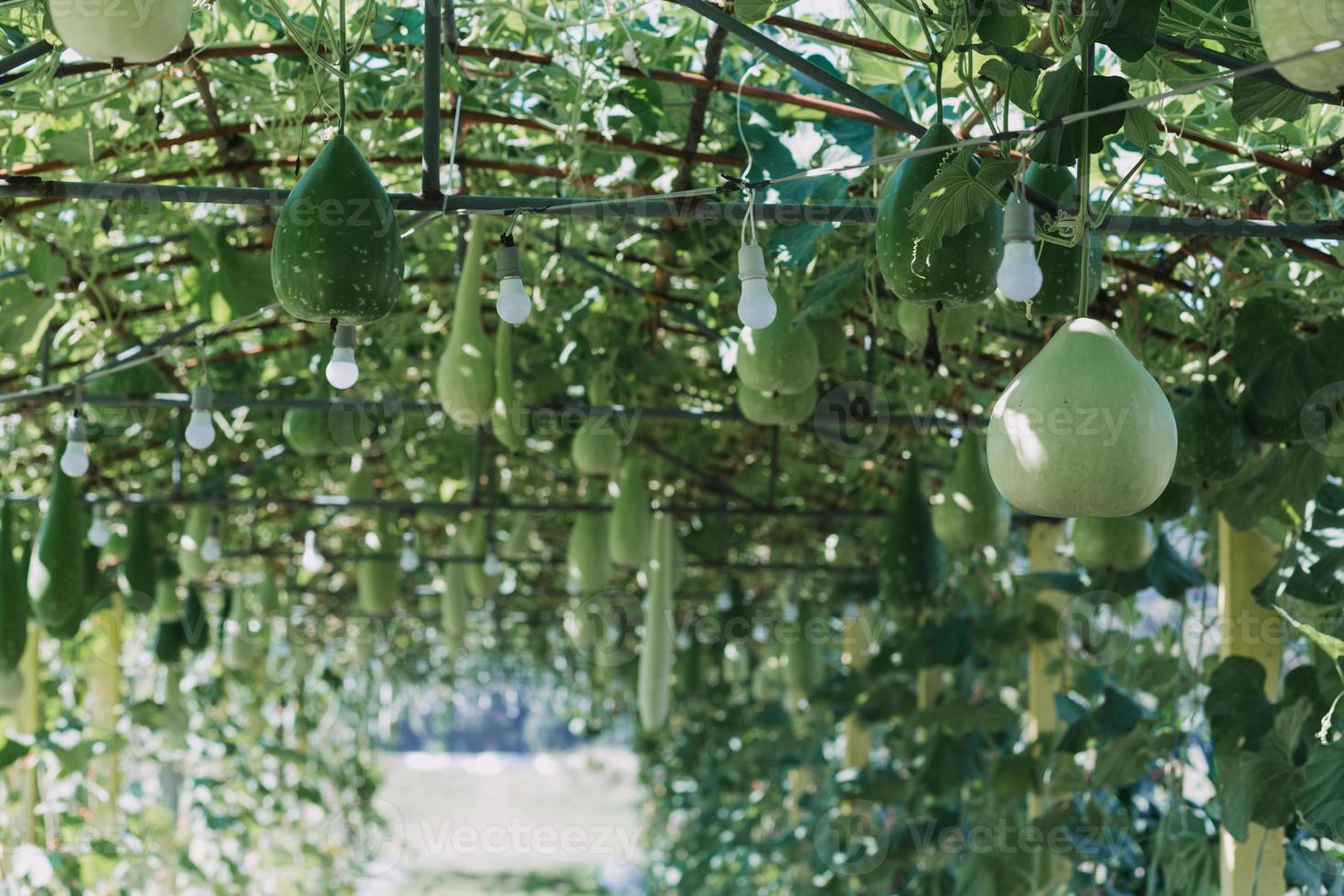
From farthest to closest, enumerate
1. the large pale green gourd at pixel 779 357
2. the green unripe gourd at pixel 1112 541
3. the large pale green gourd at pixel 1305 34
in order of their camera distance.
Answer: the green unripe gourd at pixel 1112 541 < the large pale green gourd at pixel 779 357 < the large pale green gourd at pixel 1305 34

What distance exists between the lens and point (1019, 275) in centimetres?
154

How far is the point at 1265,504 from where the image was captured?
309 centimetres

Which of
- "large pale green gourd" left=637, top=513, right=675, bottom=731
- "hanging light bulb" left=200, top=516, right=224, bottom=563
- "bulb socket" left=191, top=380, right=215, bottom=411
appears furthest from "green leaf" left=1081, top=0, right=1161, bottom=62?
"hanging light bulb" left=200, top=516, right=224, bottom=563

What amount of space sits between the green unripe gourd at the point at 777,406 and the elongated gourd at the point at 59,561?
1.85 meters

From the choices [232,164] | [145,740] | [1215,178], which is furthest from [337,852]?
[1215,178]

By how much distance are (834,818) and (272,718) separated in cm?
694

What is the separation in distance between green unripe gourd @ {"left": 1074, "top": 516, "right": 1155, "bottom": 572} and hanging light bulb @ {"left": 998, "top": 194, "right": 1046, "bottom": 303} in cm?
194

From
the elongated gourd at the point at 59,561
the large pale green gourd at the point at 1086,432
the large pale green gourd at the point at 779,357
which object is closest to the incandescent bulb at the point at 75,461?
the elongated gourd at the point at 59,561

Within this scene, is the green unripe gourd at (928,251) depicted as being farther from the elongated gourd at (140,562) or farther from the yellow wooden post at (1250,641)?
the elongated gourd at (140,562)

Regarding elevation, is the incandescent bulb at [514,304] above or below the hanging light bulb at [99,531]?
below

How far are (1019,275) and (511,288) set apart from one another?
0.72 meters

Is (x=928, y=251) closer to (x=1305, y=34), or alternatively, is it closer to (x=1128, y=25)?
(x=1128, y=25)

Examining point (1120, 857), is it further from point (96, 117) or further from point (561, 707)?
point (561, 707)

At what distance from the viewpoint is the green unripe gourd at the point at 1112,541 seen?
3416 millimetres
